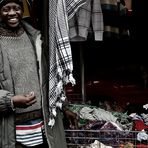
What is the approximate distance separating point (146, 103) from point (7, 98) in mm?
2753

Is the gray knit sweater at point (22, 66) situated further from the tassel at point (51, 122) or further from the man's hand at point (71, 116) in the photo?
the man's hand at point (71, 116)

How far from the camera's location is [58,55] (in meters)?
3.12

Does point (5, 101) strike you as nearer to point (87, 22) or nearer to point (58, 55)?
point (58, 55)

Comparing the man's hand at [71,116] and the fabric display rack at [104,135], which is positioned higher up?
the man's hand at [71,116]

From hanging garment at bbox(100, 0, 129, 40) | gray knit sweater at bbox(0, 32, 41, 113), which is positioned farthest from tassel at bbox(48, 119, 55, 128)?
hanging garment at bbox(100, 0, 129, 40)

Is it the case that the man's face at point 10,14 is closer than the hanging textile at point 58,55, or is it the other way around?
the man's face at point 10,14

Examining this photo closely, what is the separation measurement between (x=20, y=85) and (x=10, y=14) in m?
0.53

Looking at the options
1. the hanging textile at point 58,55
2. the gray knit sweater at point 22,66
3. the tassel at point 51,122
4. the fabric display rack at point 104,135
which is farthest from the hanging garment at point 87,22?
the tassel at point 51,122

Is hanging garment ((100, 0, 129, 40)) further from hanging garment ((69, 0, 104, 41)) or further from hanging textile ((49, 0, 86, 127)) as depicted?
hanging textile ((49, 0, 86, 127))

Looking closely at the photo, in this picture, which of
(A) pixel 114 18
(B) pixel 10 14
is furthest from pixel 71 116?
(A) pixel 114 18

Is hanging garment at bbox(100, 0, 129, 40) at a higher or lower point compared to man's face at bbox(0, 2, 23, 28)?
lower

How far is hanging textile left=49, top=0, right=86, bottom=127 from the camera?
3.11 m

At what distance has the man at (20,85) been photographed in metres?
2.92

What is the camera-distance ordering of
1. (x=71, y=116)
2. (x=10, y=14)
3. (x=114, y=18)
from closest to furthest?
1. (x=10, y=14)
2. (x=71, y=116)
3. (x=114, y=18)
